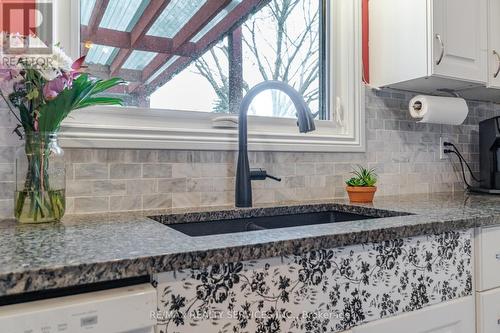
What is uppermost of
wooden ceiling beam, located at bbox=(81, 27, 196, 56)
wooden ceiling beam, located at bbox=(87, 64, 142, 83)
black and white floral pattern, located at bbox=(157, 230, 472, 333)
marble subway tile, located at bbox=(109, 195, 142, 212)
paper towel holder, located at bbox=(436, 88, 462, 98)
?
wooden ceiling beam, located at bbox=(81, 27, 196, 56)

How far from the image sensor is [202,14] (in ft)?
4.85

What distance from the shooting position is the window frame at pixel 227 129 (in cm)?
115

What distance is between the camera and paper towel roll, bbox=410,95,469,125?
1643 millimetres

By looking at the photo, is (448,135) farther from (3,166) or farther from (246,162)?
(3,166)

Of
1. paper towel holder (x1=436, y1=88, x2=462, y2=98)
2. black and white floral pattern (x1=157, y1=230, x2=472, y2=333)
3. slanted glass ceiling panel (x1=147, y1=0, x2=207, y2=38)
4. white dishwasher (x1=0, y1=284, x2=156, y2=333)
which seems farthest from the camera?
paper towel holder (x1=436, y1=88, x2=462, y2=98)

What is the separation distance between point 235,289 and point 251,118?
904mm

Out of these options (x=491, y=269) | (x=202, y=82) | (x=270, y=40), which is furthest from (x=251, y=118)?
(x=491, y=269)

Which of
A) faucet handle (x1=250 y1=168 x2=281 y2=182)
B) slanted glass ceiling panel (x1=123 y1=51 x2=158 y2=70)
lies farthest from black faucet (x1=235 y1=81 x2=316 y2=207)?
slanted glass ceiling panel (x1=123 y1=51 x2=158 y2=70)

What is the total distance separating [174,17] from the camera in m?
1.42

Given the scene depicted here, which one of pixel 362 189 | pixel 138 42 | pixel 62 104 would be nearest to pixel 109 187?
pixel 62 104

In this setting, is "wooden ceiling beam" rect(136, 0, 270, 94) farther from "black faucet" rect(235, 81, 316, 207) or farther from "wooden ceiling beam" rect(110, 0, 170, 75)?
"black faucet" rect(235, 81, 316, 207)

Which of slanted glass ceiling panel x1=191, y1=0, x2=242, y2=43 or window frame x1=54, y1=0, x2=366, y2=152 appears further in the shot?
slanted glass ceiling panel x1=191, y1=0, x2=242, y2=43

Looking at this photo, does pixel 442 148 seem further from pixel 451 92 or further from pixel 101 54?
pixel 101 54

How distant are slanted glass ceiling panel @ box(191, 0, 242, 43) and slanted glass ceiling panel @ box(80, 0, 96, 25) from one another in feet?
1.22
